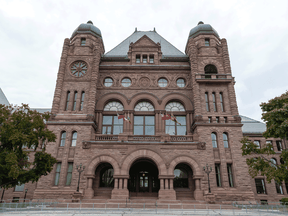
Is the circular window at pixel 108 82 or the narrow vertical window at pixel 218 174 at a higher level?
the circular window at pixel 108 82

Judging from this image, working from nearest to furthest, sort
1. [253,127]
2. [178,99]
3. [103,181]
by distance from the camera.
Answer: [103,181] < [178,99] < [253,127]

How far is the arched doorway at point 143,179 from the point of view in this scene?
81.5ft

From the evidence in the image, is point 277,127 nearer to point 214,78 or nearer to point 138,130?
point 214,78

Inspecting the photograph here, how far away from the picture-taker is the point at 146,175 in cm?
2555

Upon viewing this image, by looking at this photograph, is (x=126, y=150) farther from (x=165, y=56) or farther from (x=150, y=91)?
(x=165, y=56)

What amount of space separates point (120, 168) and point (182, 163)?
742 cm

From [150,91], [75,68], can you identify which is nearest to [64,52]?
[75,68]

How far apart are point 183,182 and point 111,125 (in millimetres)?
11567

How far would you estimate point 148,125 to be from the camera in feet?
92.1

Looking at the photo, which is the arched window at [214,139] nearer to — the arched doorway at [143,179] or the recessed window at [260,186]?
the arched doorway at [143,179]

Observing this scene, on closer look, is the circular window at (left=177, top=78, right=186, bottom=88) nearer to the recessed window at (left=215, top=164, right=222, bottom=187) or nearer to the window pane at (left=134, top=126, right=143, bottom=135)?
the window pane at (left=134, top=126, right=143, bottom=135)

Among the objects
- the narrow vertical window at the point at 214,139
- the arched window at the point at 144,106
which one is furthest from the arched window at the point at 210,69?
the narrow vertical window at the point at 214,139

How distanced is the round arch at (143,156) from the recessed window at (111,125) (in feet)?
17.8

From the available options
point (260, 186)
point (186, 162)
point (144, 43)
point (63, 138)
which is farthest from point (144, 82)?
point (260, 186)
